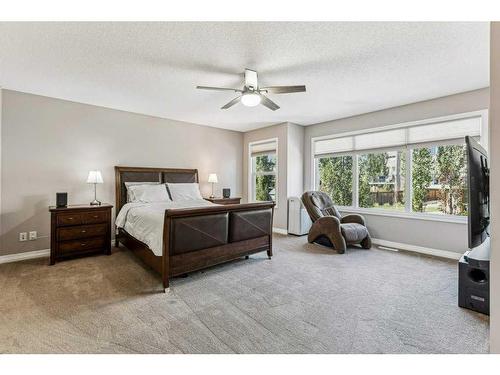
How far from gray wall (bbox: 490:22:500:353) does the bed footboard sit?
2372 mm

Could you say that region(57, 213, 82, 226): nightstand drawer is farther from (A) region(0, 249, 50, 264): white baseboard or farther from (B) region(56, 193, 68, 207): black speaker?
(A) region(0, 249, 50, 264): white baseboard

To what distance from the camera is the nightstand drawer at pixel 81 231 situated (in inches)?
135

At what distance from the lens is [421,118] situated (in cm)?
395

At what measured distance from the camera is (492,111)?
3.47 feet

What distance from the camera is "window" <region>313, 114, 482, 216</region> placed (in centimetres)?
372

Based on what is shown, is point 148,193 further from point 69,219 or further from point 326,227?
point 326,227

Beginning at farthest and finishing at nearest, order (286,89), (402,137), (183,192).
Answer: (183,192)
(402,137)
(286,89)

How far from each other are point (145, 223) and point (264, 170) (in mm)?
3513

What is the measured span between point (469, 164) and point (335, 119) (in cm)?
368

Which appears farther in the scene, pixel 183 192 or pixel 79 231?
pixel 183 192

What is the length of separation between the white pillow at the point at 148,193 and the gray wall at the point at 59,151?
0.50m

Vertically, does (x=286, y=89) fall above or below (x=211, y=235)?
above

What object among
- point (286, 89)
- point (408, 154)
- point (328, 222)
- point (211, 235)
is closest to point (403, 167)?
point (408, 154)

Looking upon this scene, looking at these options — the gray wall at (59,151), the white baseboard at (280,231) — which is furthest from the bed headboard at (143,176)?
the white baseboard at (280,231)
